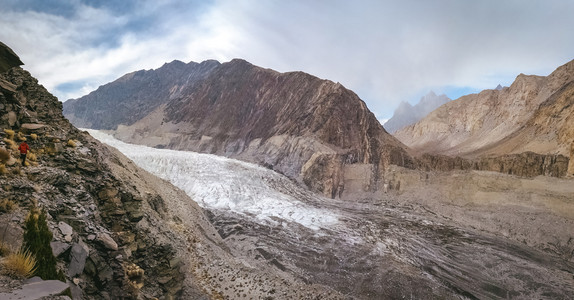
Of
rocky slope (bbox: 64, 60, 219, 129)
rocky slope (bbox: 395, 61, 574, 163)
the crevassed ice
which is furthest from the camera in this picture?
rocky slope (bbox: 64, 60, 219, 129)

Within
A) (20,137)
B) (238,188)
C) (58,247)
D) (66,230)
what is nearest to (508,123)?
(238,188)

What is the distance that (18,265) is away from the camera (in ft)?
15.1

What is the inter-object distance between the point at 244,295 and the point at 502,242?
72.1 feet

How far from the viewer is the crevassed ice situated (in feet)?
93.0

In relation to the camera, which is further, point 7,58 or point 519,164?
point 519,164

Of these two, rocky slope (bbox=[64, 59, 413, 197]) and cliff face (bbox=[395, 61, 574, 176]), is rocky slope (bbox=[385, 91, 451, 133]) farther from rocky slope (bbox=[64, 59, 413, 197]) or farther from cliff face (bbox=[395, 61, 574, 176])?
rocky slope (bbox=[64, 59, 413, 197])

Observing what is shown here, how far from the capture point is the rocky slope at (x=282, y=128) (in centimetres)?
4262

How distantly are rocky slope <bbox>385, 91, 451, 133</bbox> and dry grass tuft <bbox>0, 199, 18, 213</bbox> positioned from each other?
5989 inches

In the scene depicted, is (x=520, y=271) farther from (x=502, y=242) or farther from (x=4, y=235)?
(x=4, y=235)

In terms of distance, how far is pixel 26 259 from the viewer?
15.5 feet

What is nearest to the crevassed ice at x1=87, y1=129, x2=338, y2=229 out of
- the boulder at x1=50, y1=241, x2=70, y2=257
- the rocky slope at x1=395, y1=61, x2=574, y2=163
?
the boulder at x1=50, y1=241, x2=70, y2=257

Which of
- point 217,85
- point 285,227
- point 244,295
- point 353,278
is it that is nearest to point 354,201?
point 285,227

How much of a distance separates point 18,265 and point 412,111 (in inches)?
6508

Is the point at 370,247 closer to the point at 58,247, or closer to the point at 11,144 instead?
the point at 58,247
